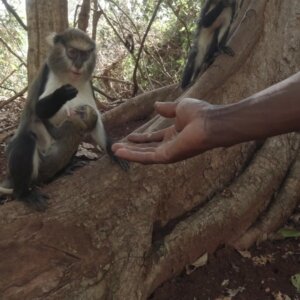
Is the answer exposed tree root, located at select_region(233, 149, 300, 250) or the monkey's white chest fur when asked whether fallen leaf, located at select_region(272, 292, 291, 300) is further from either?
the monkey's white chest fur

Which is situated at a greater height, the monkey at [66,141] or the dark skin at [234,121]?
the monkey at [66,141]

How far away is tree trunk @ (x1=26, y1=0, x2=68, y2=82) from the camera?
4.82 meters

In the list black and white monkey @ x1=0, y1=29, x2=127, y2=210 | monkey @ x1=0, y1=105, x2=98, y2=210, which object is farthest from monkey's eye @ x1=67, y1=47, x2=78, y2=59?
monkey @ x1=0, y1=105, x2=98, y2=210

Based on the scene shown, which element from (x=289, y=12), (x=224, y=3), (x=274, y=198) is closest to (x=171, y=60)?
(x=224, y=3)

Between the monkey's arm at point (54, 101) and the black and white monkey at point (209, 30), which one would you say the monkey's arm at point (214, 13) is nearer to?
the black and white monkey at point (209, 30)

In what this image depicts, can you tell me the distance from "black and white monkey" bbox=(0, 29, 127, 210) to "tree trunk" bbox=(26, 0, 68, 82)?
578 millimetres

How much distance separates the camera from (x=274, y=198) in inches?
142

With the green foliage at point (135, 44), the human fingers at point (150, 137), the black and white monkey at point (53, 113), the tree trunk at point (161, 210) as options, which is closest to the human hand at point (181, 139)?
the human fingers at point (150, 137)

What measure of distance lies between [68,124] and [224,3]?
10.1 feet

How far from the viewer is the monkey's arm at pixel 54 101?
362cm

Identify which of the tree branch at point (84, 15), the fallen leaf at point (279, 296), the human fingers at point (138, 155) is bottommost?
the fallen leaf at point (279, 296)

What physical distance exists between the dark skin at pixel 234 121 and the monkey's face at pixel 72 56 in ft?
6.63

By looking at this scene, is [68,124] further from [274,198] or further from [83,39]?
[274,198]

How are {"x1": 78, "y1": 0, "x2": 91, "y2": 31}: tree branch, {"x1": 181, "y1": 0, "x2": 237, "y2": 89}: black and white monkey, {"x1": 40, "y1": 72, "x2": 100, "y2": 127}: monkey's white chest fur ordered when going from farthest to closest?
1. {"x1": 78, "y1": 0, "x2": 91, "y2": 31}: tree branch
2. {"x1": 181, "y1": 0, "x2": 237, "y2": 89}: black and white monkey
3. {"x1": 40, "y1": 72, "x2": 100, "y2": 127}: monkey's white chest fur
